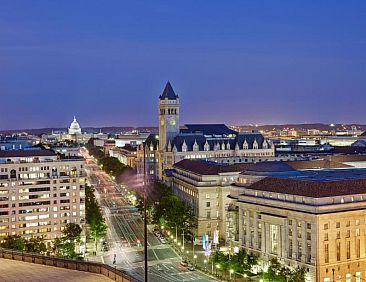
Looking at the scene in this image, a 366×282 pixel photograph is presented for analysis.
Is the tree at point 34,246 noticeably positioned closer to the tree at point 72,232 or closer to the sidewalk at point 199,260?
the tree at point 72,232

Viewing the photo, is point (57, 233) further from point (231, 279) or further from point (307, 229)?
point (307, 229)

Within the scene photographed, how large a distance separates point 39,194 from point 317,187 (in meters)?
53.2

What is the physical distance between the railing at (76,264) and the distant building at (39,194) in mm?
74659

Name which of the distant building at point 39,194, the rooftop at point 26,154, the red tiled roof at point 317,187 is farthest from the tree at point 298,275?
the rooftop at point 26,154

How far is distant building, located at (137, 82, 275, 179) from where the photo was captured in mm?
162250

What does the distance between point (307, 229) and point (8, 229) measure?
55.1 metres

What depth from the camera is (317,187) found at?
77.2m

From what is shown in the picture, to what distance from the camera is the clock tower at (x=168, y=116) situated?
16662 centimetres

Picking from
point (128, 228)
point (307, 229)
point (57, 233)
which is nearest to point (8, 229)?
point (57, 233)

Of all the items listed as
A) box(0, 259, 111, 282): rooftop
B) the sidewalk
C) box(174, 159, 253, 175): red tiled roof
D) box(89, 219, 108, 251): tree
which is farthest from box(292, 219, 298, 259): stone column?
box(0, 259, 111, 282): rooftop

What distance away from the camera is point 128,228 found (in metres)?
119

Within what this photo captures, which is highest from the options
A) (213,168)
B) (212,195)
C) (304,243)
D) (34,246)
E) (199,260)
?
(213,168)

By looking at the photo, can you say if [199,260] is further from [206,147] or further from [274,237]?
[206,147]

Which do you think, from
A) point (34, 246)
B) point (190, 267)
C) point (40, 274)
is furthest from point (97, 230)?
point (40, 274)
